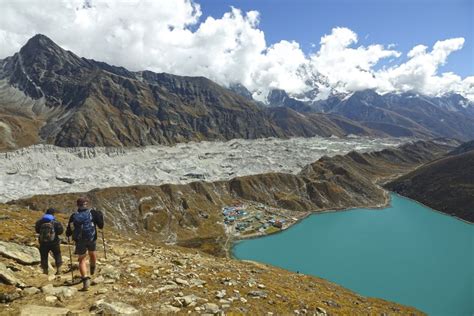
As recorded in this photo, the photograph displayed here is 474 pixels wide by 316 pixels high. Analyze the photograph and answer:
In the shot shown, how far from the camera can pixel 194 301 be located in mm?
16000

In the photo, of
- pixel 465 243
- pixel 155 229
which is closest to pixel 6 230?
pixel 155 229

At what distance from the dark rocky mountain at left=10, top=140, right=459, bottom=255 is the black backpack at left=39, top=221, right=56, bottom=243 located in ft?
317

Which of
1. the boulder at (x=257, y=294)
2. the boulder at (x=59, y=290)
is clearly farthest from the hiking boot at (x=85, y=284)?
the boulder at (x=257, y=294)

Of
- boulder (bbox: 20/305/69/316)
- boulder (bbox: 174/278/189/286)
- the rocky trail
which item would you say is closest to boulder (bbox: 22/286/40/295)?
the rocky trail

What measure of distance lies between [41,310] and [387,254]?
370 feet

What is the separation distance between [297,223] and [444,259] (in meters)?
55.3

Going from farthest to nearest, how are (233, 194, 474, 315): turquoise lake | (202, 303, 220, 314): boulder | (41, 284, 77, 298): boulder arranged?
(233, 194, 474, 315): turquoise lake → (202, 303, 220, 314): boulder → (41, 284, 77, 298): boulder

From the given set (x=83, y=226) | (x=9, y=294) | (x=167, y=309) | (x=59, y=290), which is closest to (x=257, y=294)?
(x=167, y=309)

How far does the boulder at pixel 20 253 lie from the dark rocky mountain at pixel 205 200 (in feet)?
308

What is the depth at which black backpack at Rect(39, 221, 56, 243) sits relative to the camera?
54.9ft

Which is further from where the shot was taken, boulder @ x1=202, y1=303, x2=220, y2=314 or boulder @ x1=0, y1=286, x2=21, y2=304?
boulder @ x1=202, y1=303, x2=220, y2=314

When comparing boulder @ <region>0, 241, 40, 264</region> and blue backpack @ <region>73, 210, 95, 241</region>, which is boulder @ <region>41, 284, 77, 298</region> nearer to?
blue backpack @ <region>73, 210, 95, 241</region>

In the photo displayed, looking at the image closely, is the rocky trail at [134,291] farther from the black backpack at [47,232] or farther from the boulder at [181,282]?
the black backpack at [47,232]

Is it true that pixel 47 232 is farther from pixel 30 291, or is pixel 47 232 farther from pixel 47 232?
pixel 30 291
